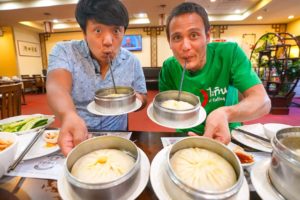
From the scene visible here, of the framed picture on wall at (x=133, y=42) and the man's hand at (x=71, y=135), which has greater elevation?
the framed picture on wall at (x=133, y=42)

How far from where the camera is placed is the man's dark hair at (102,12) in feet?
3.63

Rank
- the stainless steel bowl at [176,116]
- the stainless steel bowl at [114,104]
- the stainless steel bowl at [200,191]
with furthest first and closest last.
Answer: the stainless steel bowl at [114,104] < the stainless steel bowl at [176,116] < the stainless steel bowl at [200,191]

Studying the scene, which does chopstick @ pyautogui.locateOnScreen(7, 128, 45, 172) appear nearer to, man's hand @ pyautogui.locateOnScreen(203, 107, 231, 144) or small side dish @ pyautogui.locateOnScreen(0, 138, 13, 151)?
small side dish @ pyautogui.locateOnScreen(0, 138, 13, 151)

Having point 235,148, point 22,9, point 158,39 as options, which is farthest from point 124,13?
point 158,39

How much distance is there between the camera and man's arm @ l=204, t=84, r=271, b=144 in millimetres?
762

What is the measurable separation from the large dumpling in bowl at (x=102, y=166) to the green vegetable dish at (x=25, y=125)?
0.82m

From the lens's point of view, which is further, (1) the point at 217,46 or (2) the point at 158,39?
(2) the point at 158,39

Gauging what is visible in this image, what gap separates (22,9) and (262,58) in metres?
7.85

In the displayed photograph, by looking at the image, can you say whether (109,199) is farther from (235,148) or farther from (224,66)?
(224,66)

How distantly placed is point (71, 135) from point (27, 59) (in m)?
11.0

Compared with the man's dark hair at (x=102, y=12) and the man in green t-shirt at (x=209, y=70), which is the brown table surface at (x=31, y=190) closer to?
the man in green t-shirt at (x=209, y=70)

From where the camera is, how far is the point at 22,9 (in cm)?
620

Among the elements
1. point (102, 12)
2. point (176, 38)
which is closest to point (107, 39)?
point (102, 12)

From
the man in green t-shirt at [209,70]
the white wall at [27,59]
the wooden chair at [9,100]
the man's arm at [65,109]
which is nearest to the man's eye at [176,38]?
the man in green t-shirt at [209,70]
